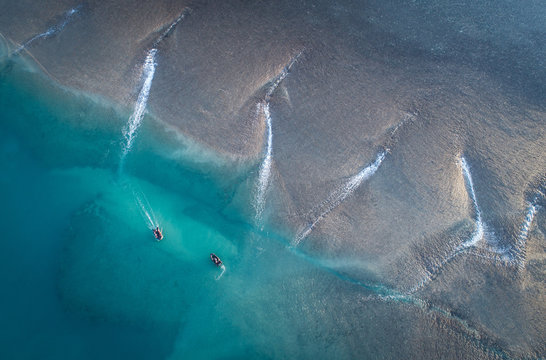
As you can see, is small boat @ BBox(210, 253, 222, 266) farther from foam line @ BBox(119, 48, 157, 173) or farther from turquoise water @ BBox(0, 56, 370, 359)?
foam line @ BBox(119, 48, 157, 173)

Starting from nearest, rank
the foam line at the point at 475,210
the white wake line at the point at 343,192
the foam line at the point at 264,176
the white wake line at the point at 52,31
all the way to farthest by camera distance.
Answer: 1. the foam line at the point at 475,210
2. the white wake line at the point at 343,192
3. the foam line at the point at 264,176
4. the white wake line at the point at 52,31

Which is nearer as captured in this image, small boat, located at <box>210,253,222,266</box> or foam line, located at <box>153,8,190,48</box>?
small boat, located at <box>210,253,222,266</box>

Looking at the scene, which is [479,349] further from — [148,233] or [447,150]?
[148,233]

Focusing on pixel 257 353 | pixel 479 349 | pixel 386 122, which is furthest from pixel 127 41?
pixel 479 349

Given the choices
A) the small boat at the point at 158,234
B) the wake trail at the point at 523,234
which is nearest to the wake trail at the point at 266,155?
the small boat at the point at 158,234

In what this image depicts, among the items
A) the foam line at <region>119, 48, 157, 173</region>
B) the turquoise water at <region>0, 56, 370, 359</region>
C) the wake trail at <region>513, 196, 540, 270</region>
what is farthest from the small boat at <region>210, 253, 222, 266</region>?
the wake trail at <region>513, 196, 540, 270</region>

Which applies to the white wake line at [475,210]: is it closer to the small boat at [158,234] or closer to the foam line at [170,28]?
the small boat at [158,234]

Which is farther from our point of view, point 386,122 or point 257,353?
point 386,122
